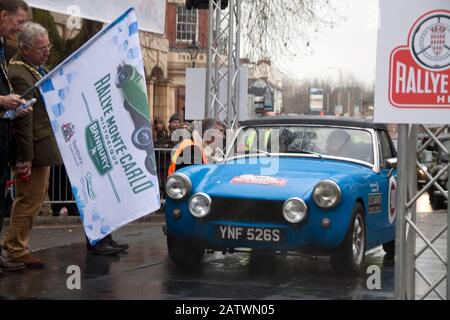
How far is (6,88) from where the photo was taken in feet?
23.3

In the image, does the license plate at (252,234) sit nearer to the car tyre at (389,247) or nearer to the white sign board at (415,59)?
the car tyre at (389,247)

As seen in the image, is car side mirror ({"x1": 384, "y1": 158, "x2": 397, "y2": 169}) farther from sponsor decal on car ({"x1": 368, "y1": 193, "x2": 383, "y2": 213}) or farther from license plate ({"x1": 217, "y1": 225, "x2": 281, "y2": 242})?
license plate ({"x1": 217, "y1": 225, "x2": 281, "y2": 242})

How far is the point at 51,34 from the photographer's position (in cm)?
1838

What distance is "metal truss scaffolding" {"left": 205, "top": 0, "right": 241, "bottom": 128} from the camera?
41.1 ft

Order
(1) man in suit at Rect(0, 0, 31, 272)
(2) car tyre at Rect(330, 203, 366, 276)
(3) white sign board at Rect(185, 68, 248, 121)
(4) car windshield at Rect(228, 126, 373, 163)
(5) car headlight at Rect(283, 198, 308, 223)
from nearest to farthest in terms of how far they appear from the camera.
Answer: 1. (1) man in suit at Rect(0, 0, 31, 272)
2. (5) car headlight at Rect(283, 198, 308, 223)
3. (2) car tyre at Rect(330, 203, 366, 276)
4. (4) car windshield at Rect(228, 126, 373, 163)
5. (3) white sign board at Rect(185, 68, 248, 121)

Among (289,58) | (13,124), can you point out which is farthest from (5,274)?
(289,58)

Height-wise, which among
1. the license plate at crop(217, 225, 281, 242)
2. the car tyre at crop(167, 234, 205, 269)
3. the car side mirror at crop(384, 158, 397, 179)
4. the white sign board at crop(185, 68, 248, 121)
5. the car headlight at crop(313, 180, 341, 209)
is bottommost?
the car tyre at crop(167, 234, 205, 269)

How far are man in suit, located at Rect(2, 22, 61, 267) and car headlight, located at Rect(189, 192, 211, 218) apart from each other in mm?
1297

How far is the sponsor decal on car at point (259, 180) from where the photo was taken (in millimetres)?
7625

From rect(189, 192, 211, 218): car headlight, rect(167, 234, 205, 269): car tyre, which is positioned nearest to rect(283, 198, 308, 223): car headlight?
rect(189, 192, 211, 218): car headlight

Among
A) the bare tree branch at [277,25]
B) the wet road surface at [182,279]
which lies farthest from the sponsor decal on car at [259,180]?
the bare tree branch at [277,25]

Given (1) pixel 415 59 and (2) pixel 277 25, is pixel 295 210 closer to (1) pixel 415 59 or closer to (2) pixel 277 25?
(1) pixel 415 59

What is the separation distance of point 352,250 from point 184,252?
1.55m

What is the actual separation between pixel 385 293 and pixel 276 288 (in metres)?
0.88
